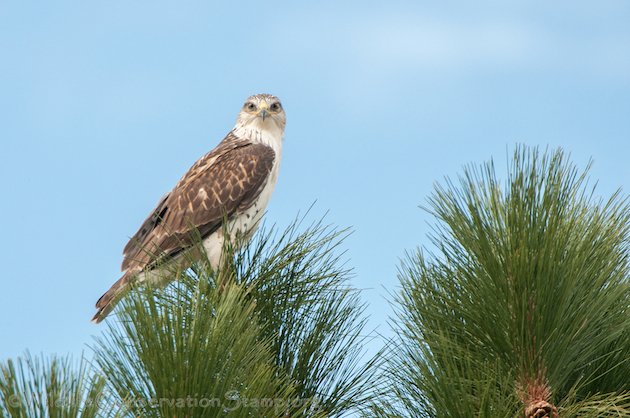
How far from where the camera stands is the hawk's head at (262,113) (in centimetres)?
834

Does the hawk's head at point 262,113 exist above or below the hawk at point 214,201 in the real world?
above

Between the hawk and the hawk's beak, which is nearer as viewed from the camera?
the hawk

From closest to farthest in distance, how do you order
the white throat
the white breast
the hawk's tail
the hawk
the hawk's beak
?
the hawk's tail < the hawk < the white breast < the white throat < the hawk's beak

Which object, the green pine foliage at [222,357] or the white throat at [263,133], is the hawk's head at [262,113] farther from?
the green pine foliage at [222,357]

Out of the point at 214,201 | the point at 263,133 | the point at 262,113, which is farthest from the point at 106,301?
the point at 262,113

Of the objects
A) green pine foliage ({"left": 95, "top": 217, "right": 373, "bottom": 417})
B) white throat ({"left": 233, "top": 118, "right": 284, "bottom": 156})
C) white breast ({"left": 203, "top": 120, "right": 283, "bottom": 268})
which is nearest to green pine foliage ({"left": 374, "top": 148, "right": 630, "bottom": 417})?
green pine foliage ({"left": 95, "top": 217, "right": 373, "bottom": 417})

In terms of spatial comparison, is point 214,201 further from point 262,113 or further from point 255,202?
point 262,113

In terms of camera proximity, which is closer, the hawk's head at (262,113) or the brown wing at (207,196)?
the brown wing at (207,196)

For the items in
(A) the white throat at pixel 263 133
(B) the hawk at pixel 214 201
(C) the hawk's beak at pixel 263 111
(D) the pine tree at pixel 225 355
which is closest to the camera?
(D) the pine tree at pixel 225 355

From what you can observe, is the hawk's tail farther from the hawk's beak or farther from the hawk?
the hawk's beak

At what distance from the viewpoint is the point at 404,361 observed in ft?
13.0

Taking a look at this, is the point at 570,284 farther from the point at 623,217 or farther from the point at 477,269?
the point at 623,217

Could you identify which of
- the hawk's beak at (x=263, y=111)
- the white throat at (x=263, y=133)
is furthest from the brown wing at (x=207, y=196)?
the hawk's beak at (x=263, y=111)

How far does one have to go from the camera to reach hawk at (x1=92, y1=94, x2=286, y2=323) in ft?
A: 22.0
